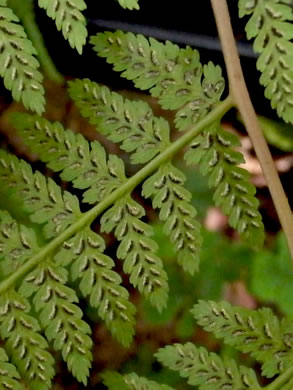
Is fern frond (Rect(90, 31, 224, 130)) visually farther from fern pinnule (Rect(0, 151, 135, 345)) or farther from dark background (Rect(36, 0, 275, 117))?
dark background (Rect(36, 0, 275, 117))

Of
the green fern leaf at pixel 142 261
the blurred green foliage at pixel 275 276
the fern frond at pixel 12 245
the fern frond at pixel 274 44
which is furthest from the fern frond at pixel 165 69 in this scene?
the blurred green foliage at pixel 275 276

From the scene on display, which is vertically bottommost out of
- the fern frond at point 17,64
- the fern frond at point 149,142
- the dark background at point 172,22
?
the fern frond at point 17,64

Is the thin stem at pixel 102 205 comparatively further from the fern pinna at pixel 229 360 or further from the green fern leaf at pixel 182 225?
the fern pinna at pixel 229 360

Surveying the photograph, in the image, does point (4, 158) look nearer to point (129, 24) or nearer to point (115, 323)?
point (115, 323)

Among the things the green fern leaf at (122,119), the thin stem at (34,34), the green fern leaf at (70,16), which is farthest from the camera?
the thin stem at (34,34)

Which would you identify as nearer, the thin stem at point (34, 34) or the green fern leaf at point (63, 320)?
the green fern leaf at point (63, 320)

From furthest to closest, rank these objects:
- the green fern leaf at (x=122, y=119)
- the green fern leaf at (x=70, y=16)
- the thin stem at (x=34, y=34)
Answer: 1. the thin stem at (x=34, y=34)
2. the green fern leaf at (x=122, y=119)
3. the green fern leaf at (x=70, y=16)

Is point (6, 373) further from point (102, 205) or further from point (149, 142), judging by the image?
point (149, 142)

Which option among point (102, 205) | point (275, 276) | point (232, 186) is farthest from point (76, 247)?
point (275, 276)
